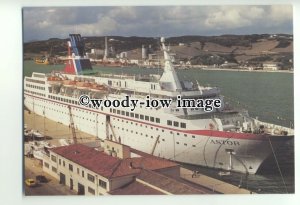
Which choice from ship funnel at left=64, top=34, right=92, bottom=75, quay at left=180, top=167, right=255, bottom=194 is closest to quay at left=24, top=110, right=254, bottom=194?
quay at left=180, top=167, right=255, bottom=194

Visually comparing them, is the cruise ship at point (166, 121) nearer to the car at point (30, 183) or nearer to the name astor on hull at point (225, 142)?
the name astor on hull at point (225, 142)

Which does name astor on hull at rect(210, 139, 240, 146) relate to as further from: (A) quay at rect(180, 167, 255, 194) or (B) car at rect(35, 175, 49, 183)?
(B) car at rect(35, 175, 49, 183)

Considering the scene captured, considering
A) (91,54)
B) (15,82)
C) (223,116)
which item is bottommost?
(223,116)

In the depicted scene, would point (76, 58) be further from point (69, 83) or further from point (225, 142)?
point (225, 142)

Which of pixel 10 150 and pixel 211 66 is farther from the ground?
pixel 211 66

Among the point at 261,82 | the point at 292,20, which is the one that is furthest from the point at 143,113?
the point at 292,20
